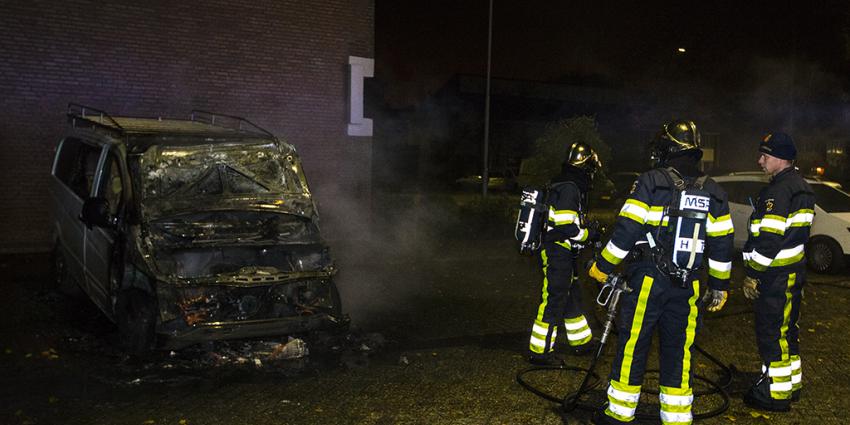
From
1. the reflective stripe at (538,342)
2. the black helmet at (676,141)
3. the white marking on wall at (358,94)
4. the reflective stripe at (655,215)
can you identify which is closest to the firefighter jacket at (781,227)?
the black helmet at (676,141)

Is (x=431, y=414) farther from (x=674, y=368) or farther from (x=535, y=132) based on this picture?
(x=535, y=132)

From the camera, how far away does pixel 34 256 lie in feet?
36.5

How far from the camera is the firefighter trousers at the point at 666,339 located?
14.7 feet

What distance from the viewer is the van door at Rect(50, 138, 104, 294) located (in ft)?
24.1

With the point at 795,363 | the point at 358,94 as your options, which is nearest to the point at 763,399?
the point at 795,363

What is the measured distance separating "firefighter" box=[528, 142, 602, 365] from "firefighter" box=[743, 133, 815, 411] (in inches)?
54.2

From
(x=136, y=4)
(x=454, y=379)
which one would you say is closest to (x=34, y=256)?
(x=136, y=4)

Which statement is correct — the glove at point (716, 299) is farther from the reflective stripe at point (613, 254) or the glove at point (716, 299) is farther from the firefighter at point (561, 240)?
the firefighter at point (561, 240)

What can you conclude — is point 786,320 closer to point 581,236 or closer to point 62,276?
point 581,236

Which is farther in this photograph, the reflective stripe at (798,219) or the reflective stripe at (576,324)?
the reflective stripe at (576,324)

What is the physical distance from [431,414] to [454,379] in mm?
793

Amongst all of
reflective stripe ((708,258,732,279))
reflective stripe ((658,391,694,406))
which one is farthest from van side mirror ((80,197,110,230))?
reflective stripe ((708,258,732,279))

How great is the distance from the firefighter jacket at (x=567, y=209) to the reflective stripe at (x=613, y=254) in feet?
4.79

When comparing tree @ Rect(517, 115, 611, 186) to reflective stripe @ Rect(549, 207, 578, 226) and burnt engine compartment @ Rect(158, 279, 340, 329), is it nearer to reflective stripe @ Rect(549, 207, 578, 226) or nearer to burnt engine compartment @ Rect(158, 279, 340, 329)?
reflective stripe @ Rect(549, 207, 578, 226)
